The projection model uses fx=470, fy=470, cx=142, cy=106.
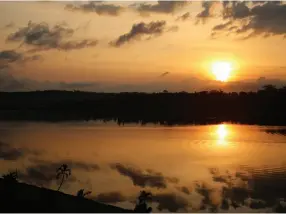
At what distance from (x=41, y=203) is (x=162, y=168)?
1029cm

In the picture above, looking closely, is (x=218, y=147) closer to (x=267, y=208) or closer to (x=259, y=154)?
(x=259, y=154)

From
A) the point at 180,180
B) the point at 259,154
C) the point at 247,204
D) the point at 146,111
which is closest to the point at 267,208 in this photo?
the point at 247,204

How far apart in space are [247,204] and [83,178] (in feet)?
17.3

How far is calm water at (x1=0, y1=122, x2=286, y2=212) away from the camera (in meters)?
12.8

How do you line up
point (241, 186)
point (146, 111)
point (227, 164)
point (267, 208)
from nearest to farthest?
point (267, 208), point (241, 186), point (227, 164), point (146, 111)

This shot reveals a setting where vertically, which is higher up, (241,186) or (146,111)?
(146,111)

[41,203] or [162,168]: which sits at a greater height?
[162,168]

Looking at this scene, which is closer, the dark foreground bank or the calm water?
the dark foreground bank

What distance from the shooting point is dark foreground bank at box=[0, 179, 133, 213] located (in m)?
7.82

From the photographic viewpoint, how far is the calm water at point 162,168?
1282 cm

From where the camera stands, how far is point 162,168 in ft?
59.3

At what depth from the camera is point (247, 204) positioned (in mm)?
12148

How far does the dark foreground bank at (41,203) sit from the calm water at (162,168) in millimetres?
2699

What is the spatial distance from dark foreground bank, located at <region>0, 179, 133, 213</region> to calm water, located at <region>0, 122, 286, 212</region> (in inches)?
106
